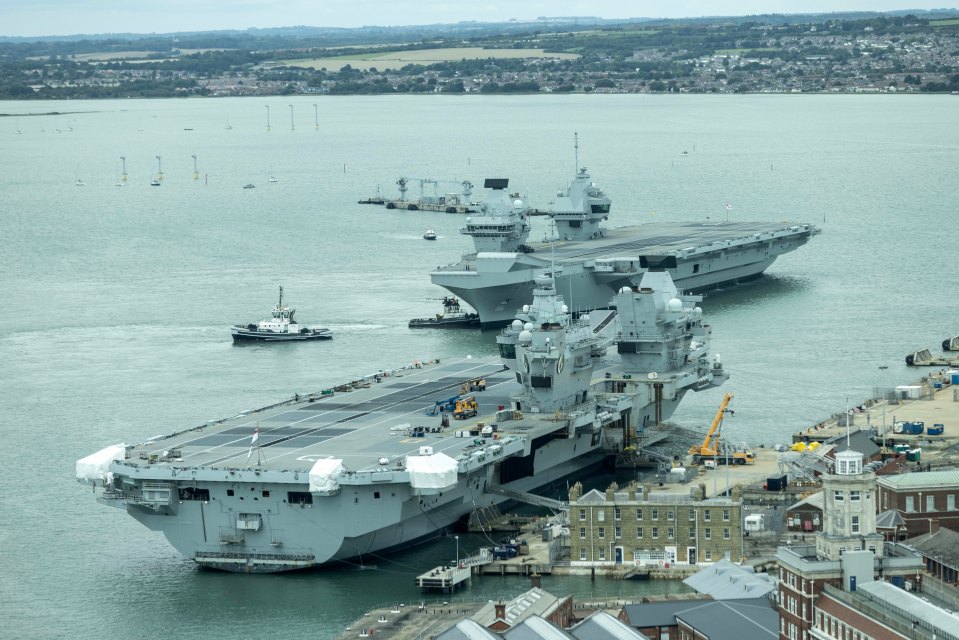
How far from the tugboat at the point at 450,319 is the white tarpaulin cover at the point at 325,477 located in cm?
4010

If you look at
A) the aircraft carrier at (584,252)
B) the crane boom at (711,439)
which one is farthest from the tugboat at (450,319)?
the crane boom at (711,439)

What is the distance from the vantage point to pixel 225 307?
10025cm

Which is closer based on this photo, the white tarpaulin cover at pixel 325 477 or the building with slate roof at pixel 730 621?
the building with slate roof at pixel 730 621

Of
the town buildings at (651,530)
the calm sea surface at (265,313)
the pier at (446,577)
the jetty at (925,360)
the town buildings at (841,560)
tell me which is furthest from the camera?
the jetty at (925,360)

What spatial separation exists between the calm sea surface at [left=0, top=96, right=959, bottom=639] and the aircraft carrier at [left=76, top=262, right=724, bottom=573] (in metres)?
1.25

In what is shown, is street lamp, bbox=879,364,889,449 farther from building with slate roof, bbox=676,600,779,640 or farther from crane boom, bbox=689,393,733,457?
building with slate roof, bbox=676,600,779,640

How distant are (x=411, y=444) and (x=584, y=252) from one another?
43.6m

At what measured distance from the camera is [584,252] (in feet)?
330

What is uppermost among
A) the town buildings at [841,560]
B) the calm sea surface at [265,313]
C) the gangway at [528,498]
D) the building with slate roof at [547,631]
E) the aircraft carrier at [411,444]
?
the town buildings at [841,560]

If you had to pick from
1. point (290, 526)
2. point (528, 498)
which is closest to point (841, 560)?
point (290, 526)

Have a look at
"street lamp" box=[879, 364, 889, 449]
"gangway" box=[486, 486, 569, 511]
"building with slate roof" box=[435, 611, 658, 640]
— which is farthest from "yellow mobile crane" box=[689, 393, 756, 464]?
"building with slate roof" box=[435, 611, 658, 640]

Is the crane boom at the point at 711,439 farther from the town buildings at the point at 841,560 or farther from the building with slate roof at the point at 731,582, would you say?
the town buildings at the point at 841,560

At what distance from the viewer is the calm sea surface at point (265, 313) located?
5222cm

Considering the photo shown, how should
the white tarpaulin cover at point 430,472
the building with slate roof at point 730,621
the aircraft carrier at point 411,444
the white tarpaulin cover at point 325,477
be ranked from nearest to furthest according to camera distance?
the building with slate roof at point 730,621 → the white tarpaulin cover at point 325,477 → the white tarpaulin cover at point 430,472 → the aircraft carrier at point 411,444
